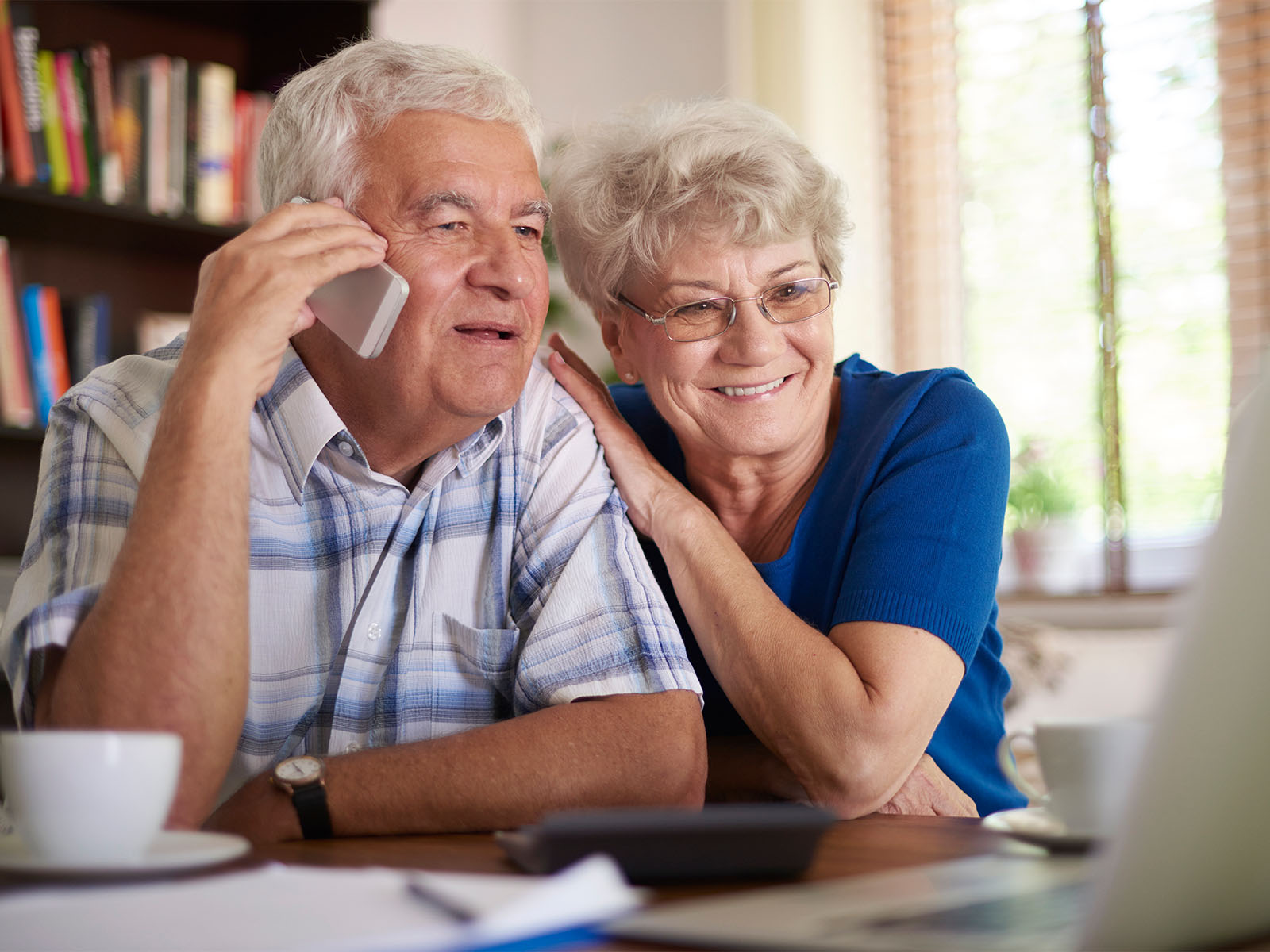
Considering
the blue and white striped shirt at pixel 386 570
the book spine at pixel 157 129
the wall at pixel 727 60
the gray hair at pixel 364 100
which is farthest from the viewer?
the wall at pixel 727 60

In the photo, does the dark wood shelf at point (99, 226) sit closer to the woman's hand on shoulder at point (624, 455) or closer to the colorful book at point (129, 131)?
the colorful book at point (129, 131)

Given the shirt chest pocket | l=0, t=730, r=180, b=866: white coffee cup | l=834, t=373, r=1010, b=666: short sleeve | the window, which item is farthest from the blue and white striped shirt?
the window

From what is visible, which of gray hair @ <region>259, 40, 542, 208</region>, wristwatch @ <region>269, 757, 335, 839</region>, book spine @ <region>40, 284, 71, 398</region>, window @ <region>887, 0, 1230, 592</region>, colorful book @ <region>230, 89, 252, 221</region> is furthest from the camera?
window @ <region>887, 0, 1230, 592</region>

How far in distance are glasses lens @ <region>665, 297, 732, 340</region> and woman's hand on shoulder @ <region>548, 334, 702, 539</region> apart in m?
0.14

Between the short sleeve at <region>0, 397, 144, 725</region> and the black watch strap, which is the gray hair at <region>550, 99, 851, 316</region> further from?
the black watch strap

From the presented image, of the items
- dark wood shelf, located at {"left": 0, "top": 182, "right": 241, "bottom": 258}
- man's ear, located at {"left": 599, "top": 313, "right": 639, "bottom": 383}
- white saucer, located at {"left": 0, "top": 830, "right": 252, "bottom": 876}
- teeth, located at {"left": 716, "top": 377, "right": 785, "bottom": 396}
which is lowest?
white saucer, located at {"left": 0, "top": 830, "right": 252, "bottom": 876}

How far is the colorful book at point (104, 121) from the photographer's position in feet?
8.78

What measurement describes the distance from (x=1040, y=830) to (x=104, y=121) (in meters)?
2.63

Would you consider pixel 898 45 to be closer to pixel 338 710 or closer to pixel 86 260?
pixel 86 260

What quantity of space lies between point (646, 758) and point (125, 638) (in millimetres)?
481

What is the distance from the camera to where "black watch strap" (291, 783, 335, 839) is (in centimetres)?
101

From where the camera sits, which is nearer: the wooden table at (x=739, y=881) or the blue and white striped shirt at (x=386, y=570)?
the wooden table at (x=739, y=881)

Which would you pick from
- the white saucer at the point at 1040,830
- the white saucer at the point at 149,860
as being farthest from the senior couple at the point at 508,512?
the white saucer at the point at 1040,830

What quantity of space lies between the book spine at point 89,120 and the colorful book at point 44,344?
0.87 feet
